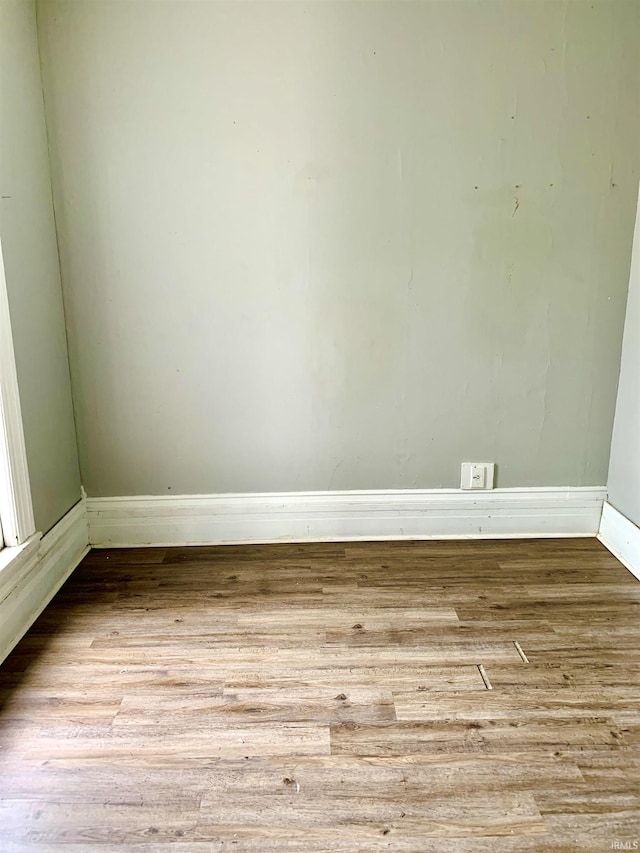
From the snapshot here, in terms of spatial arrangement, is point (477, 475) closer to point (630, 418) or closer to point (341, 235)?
point (630, 418)

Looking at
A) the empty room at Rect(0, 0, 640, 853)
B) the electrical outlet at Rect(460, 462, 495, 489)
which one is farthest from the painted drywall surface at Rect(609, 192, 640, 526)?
the electrical outlet at Rect(460, 462, 495, 489)

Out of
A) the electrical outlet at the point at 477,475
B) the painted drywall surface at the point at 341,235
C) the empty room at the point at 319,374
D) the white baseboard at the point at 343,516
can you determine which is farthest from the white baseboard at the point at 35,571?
the electrical outlet at the point at 477,475

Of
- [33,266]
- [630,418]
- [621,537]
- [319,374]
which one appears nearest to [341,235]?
[319,374]

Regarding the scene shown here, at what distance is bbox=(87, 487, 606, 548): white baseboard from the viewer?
99.7 inches

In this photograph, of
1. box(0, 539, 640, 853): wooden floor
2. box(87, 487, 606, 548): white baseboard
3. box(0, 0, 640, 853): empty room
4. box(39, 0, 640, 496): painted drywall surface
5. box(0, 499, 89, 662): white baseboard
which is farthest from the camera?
box(87, 487, 606, 548): white baseboard

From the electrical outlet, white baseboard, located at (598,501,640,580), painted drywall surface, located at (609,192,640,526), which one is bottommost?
white baseboard, located at (598,501,640,580)

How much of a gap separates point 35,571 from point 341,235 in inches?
64.5

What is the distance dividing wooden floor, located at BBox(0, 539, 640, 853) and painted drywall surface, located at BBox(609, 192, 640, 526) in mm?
264

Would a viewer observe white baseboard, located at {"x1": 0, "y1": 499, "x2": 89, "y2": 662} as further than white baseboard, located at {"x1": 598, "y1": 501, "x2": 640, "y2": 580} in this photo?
No

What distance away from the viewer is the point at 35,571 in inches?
81.2

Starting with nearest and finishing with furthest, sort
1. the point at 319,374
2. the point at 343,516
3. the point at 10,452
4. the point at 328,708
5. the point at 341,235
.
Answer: the point at 328,708
the point at 10,452
the point at 341,235
the point at 319,374
the point at 343,516

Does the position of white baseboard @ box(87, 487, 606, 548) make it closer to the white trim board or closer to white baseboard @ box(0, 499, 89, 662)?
white baseboard @ box(0, 499, 89, 662)

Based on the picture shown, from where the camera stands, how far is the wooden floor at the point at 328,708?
1274 mm

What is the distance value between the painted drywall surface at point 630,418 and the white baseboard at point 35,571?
7.22ft
